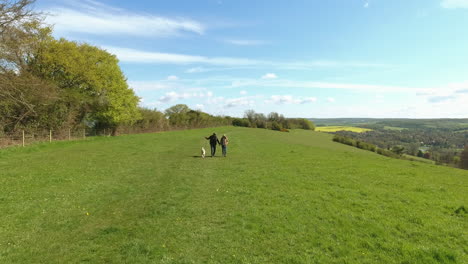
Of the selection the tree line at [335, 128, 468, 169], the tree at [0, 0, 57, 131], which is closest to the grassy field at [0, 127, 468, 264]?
the tree at [0, 0, 57, 131]

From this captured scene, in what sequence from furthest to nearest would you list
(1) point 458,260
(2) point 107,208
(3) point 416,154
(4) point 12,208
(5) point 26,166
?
(3) point 416,154
(5) point 26,166
(2) point 107,208
(4) point 12,208
(1) point 458,260

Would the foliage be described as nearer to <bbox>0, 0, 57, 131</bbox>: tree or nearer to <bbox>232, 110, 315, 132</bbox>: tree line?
<bbox>232, 110, 315, 132</bbox>: tree line

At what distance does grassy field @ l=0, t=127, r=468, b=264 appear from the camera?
618 cm

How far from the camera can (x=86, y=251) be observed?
6.24 meters

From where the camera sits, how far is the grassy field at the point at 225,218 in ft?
20.3

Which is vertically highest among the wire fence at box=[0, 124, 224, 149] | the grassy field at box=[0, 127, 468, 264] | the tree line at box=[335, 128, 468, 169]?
the wire fence at box=[0, 124, 224, 149]

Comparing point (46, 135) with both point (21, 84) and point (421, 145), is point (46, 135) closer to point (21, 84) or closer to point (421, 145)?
point (21, 84)

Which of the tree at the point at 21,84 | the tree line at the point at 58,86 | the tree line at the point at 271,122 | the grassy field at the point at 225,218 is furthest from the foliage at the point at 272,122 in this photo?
the grassy field at the point at 225,218

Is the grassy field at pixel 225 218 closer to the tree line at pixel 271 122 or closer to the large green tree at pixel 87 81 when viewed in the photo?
the large green tree at pixel 87 81

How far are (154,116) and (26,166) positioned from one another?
43.3 m

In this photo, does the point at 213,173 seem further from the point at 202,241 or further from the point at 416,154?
the point at 416,154

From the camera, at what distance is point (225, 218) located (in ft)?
27.7

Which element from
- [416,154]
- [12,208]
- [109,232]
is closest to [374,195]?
[109,232]

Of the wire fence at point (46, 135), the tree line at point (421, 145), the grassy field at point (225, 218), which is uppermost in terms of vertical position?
the wire fence at point (46, 135)
